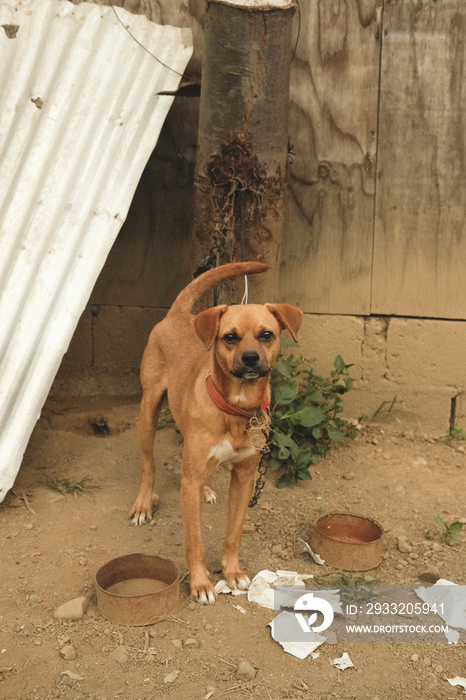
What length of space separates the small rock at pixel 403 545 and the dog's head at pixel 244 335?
4.52 ft

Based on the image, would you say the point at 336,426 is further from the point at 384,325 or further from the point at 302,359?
the point at 384,325

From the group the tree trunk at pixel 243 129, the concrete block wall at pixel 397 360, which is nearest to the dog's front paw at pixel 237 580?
the tree trunk at pixel 243 129

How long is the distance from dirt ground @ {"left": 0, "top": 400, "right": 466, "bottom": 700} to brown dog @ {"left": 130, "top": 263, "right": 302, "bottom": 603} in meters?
0.26

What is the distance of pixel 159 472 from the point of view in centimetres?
486

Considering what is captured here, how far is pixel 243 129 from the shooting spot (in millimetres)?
4387

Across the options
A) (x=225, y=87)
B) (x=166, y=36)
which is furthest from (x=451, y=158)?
(x=166, y=36)

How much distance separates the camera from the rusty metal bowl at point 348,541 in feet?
12.4

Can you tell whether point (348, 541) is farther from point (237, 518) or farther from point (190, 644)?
point (190, 644)

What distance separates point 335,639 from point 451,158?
11.0 feet

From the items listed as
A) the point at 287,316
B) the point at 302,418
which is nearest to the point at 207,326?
the point at 287,316

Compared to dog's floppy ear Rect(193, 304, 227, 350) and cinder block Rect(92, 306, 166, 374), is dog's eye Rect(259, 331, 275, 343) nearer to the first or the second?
dog's floppy ear Rect(193, 304, 227, 350)

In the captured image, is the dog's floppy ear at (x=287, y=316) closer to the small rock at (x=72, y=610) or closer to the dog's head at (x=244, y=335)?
the dog's head at (x=244, y=335)

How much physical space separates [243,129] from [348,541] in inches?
96.3

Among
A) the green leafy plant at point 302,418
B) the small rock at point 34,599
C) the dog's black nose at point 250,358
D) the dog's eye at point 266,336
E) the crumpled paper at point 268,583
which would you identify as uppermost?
the dog's eye at point 266,336
